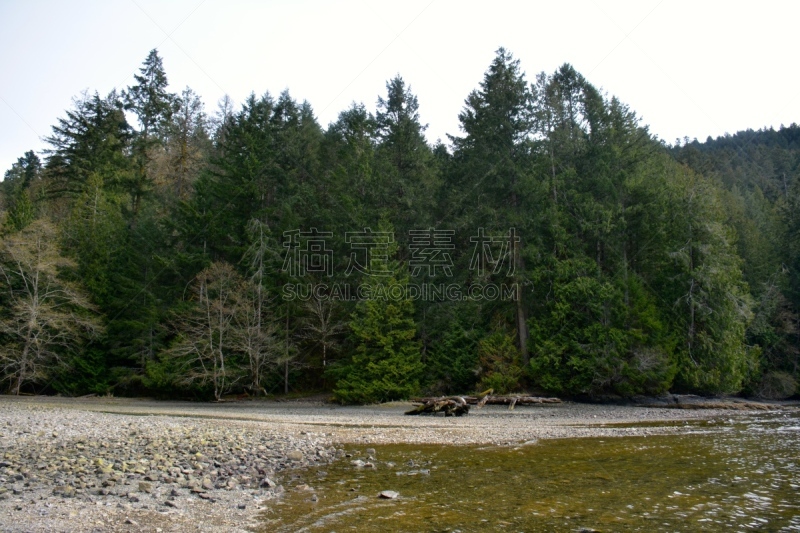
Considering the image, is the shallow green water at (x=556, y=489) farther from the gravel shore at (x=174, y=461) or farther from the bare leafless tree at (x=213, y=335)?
the bare leafless tree at (x=213, y=335)

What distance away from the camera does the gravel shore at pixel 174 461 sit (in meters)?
6.53

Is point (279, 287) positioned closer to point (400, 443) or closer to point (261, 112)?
point (261, 112)

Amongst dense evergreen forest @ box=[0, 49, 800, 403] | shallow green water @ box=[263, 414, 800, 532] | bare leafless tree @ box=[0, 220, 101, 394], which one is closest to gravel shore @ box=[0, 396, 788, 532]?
shallow green water @ box=[263, 414, 800, 532]

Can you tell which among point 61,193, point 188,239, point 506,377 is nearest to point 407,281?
point 506,377

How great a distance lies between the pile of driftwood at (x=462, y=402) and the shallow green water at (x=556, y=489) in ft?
27.7

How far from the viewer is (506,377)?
2791 centimetres

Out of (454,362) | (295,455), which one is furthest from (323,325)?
(295,455)

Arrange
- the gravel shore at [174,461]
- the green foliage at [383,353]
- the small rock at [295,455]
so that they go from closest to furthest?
the gravel shore at [174,461]
the small rock at [295,455]
the green foliage at [383,353]

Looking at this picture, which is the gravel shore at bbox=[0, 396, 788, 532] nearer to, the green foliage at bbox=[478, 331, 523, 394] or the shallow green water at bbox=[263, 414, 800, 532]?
the shallow green water at bbox=[263, 414, 800, 532]

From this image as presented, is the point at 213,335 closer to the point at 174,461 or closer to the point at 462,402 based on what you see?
the point at 462,402

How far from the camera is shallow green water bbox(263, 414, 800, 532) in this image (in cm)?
655

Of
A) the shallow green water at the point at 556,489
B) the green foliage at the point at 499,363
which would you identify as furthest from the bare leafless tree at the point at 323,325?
the shallow green water at the point at 556,489

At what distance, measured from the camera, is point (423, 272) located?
32875 millimetres

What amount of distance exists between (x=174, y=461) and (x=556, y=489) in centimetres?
675
